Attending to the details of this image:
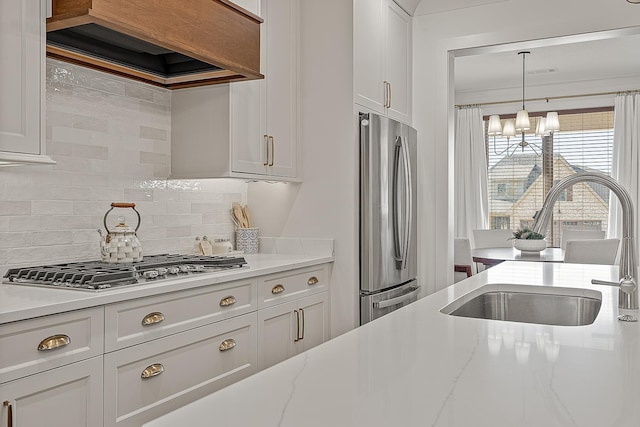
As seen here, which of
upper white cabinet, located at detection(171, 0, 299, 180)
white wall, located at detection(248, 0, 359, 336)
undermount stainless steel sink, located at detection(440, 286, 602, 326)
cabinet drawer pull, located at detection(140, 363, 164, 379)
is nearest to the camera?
undermount stainless steel sink, located at detection(440, 286, 602, 326)

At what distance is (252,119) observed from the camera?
10.1 feet

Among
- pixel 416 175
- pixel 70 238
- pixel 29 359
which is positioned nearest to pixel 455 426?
pixel 29 359

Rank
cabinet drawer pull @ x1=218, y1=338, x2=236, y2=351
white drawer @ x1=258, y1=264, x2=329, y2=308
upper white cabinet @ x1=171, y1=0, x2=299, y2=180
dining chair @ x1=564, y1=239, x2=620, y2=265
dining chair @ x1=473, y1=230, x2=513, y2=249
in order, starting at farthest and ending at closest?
dining chair @ x1=473, y1=230, x2=513, y2=249 < dining chair @ x1=564, y1=239, x2=620, y2=265 < upper white cabinet @ x1=171, y1=0, x2=299, y2=180 < white drawer @ x1=258, y1=264, x2=329, y2=308 < cabinet drawer pull @ x1=218, y1=338, x2=236, y2=351

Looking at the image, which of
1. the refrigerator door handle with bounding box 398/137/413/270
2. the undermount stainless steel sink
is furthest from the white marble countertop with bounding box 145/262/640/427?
the refrigerator door handle with bounding box 398/137/413/270

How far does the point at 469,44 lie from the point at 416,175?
101 centimetres

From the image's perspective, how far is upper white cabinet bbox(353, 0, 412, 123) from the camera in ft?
11.3

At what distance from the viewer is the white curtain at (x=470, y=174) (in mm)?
7770

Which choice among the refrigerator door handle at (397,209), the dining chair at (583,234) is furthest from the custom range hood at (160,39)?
the dining chair at (583,234)

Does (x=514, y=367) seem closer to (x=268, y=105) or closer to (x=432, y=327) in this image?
(x=432, y=327)

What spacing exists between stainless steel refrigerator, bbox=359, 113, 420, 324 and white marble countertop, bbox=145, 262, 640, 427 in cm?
207

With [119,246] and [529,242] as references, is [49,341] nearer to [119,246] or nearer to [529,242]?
[119,246]

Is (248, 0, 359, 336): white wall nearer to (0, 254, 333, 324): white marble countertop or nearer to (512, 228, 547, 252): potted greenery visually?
(0, 254, 333, 324): white marble countertop

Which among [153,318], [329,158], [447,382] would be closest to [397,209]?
[329,158]

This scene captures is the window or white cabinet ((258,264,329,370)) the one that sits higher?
the window
